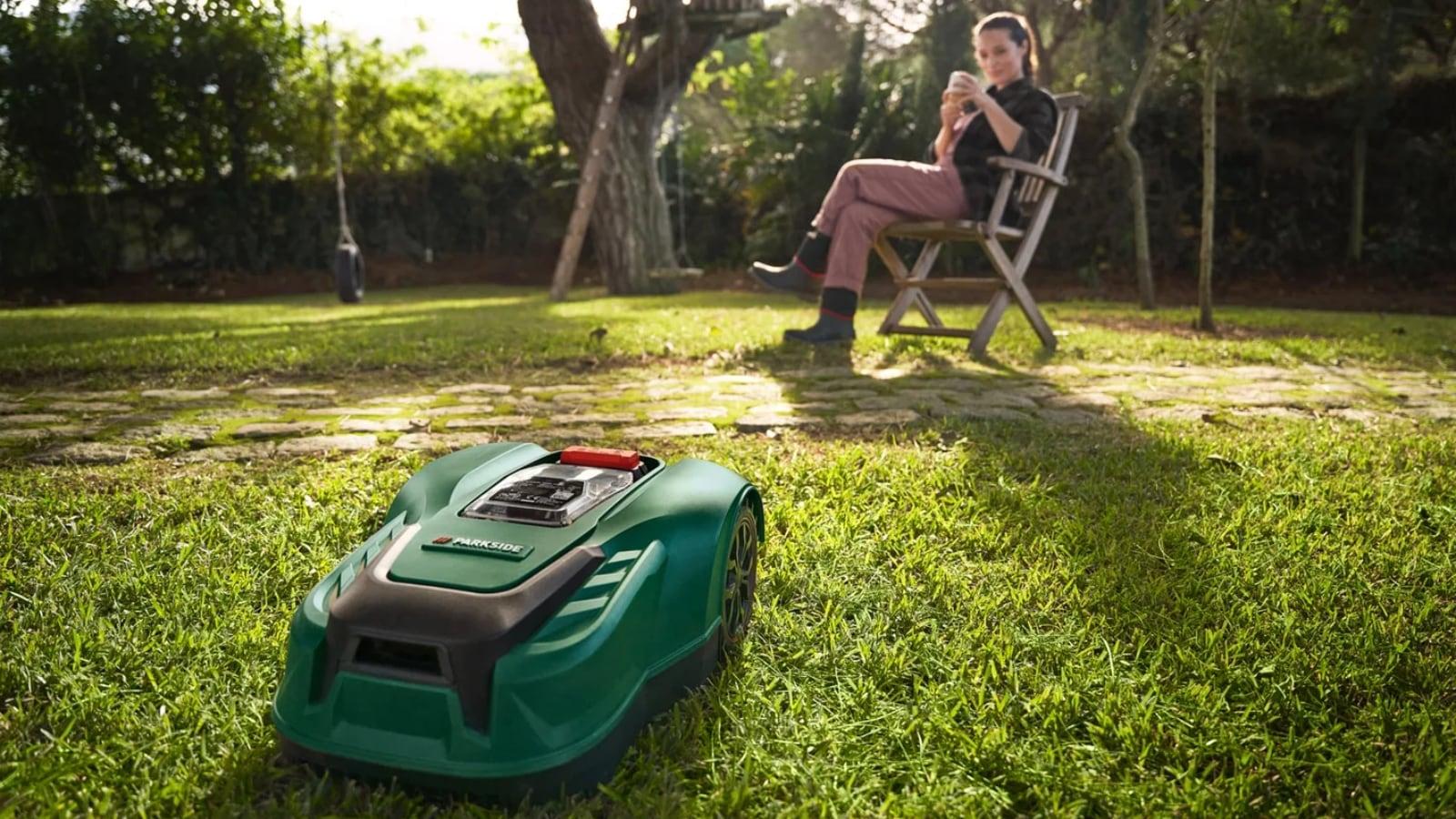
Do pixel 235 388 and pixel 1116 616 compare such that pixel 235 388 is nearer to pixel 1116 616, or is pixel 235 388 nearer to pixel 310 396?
pixel 310 396

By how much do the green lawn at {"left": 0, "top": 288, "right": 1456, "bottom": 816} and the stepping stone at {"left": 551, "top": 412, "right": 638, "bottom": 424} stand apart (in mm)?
479

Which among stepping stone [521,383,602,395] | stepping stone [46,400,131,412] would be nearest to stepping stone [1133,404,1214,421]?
stepping stone [521,383,602,395]

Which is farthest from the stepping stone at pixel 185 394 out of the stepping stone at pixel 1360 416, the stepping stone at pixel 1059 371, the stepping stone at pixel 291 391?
the stepping stone at pixel 1360 416

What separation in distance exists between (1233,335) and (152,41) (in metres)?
14.1

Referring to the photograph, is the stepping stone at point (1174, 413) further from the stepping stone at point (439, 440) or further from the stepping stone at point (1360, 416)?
the stepping stone at point (439, 440)

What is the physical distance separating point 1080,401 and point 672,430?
66.7 inches

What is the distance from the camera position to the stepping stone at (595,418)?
352cm

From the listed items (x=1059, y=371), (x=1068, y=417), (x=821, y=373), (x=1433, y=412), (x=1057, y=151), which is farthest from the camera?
(x=1057, y=151)

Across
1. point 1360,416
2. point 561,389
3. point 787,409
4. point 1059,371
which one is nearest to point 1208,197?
point 1059,371

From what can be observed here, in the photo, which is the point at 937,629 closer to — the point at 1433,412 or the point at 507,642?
the point at 507,642

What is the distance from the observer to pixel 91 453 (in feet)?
9.89

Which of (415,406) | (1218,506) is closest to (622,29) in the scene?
(415,406)

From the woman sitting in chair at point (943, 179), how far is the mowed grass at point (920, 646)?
2.58m

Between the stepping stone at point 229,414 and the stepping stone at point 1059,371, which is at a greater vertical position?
the stepping stone at point 1059,371
